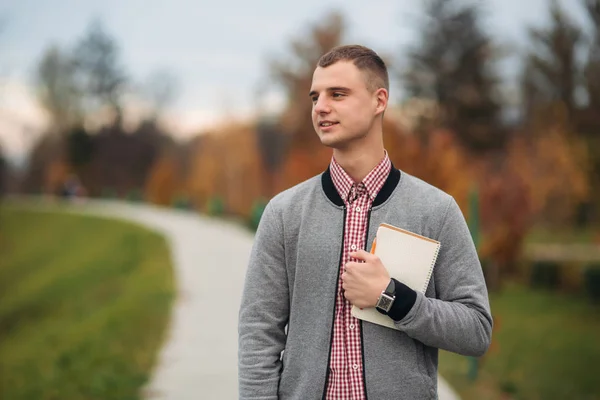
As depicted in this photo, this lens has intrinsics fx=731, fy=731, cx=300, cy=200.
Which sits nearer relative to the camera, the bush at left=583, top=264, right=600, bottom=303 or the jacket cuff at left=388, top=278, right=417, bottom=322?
the jacket cuff at left=388, top=278, right=417, bottom=322

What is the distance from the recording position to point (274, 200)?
7.30 ft

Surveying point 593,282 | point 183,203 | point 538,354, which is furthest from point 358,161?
point 183,203

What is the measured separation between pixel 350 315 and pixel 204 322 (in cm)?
690

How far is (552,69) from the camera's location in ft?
92.9

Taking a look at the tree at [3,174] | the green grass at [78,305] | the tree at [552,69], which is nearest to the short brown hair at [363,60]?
the green grass at [78,305]

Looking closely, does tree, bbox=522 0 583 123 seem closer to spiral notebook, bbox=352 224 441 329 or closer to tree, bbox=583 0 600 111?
tree, bbox=583 0 600 111

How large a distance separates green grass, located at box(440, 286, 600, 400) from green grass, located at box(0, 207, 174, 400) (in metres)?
3.41

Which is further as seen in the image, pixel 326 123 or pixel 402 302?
pixel 326 123

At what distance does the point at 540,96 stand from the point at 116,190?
102 ft

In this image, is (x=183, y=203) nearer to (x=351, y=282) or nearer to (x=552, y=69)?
(x=552, y=69)

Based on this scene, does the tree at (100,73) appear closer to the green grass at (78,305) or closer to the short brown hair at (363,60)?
the green grass at (78,305)

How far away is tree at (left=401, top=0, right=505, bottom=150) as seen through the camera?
115 ft

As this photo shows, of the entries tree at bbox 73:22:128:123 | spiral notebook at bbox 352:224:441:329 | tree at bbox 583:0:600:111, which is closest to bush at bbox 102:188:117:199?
tree at bbox 73:22:128:123

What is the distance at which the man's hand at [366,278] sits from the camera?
78.3 inches
